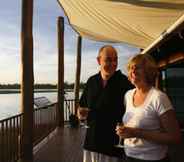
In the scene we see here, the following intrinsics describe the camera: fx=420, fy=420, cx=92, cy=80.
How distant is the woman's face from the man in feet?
1.63

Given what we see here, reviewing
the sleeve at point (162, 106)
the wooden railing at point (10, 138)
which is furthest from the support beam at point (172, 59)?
the sleeve at point (162, 106)

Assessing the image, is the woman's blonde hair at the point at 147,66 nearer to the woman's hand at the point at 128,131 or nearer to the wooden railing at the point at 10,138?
the woman's hand at the point at 128,131

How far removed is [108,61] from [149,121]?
714 mm

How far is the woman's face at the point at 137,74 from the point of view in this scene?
2.28 m

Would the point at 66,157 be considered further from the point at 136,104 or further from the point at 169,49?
the point at 136,104

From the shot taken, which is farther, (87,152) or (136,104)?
(87,152)

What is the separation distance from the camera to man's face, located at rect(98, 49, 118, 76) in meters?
2.80

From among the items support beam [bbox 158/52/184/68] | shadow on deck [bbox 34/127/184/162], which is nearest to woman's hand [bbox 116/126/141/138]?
shadow on deck [bbox 34/127/184/162]

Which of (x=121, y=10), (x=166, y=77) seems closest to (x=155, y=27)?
(x=121, y=10)

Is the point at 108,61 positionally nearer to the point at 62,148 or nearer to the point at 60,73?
the point at 62,148

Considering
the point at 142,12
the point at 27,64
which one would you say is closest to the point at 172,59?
the point at 27,64

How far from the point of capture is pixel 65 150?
775cm

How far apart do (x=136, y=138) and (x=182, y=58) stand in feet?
16.2

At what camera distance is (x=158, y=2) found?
391cm
